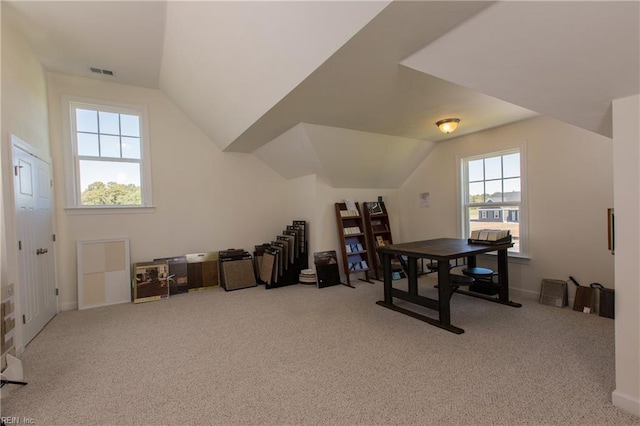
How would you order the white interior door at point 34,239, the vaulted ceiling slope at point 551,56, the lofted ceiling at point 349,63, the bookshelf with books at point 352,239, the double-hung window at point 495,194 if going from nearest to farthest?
the vaulted ceiling slope at point 551,56, the lofted ceiling at point 349,63, the white interior door at point 34,239, the double-hung window at point 495,194, the bookshelf with books at point 352,239

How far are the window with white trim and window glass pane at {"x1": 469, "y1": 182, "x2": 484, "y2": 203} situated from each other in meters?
5.09

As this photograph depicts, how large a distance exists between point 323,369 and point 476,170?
383cm

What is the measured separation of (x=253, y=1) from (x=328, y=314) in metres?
3.15

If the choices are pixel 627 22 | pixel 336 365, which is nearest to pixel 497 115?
pixel 627 22

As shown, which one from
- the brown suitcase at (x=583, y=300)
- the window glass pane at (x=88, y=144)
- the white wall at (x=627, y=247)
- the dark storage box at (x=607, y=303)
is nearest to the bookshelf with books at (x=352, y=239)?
the brown suitcase at (x=583, y=300)

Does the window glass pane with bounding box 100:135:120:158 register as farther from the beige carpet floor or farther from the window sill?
the beige carpet floor

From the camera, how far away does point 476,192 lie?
4.59m

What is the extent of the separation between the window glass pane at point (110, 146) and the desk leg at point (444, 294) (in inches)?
189

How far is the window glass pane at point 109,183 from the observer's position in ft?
13.9

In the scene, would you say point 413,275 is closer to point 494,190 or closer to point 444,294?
point 444,294

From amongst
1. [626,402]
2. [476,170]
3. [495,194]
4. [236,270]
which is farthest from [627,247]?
[236,270]

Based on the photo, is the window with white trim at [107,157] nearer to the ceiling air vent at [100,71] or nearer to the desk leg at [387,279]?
the ceiling air vent at [100,71]

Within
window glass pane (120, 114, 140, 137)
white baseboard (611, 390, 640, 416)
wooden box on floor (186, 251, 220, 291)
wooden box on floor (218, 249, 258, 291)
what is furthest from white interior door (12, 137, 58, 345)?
white baseboard (611, 390, 640, 416)

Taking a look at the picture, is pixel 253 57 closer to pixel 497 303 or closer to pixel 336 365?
pixel 336 365
